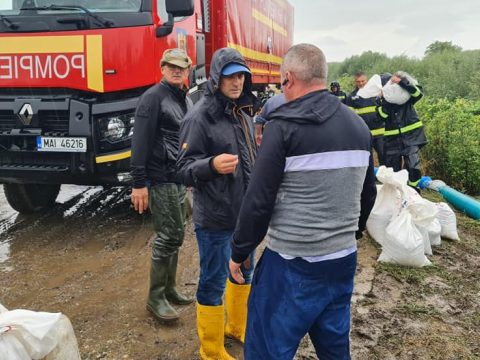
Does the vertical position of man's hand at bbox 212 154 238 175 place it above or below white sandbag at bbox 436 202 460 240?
above

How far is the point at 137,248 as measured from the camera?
4430 millimetres

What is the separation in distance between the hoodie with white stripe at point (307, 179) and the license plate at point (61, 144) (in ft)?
8.81

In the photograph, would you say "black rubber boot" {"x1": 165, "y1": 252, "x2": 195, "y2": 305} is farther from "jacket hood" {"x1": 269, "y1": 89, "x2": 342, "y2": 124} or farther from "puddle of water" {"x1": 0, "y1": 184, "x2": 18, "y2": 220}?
"puddle of water" {"x1": 0, "y1": 184, "x2": 18, "y2": 220}

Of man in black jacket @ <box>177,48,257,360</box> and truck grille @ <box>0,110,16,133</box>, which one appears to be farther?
truck grille @ <box>0,110,16,133</box>

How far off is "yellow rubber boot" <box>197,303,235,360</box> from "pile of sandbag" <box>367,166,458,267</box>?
1.97 meters

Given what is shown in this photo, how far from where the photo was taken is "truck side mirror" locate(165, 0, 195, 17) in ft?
14.0

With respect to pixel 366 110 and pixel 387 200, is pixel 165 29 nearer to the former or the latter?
pixel 387 200

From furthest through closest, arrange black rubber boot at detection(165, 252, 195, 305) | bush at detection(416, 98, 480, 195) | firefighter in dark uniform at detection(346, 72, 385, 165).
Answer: bush at detection(416, 98, 480, 195)
firefighter in dark uniform at detection(346, 72, 385, 165)
black rubber boot at detection(165, 252, 195, 305)

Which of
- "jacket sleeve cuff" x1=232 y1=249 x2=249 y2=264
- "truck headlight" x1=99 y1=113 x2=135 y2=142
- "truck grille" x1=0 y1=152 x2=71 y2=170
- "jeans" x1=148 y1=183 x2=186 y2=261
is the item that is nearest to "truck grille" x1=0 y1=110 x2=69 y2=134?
"truck grille" x1=0 y1=152 x2=71 y2=170

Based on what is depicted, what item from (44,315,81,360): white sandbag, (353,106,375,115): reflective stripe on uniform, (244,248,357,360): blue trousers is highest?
(353,106,375,115): reflective stripe on uniform

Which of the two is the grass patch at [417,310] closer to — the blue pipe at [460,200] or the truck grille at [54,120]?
the blue pipe at [460,200]

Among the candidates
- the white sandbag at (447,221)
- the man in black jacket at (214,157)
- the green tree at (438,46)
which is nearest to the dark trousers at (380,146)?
the white sandbag at (447,221)

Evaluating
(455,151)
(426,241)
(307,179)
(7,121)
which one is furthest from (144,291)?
(455,151)

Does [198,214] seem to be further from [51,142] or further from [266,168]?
[51,142]
